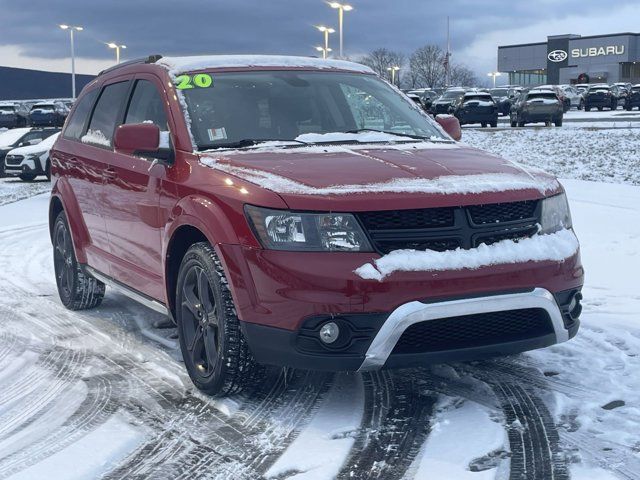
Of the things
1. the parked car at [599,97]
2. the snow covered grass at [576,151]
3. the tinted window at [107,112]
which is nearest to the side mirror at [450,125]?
the tinted window at [107,112]

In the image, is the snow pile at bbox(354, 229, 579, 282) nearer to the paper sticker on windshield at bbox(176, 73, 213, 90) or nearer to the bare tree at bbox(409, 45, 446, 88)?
the paper sticker on windshield at bbox(176, 73, 213, 90)

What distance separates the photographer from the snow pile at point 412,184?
410 cm

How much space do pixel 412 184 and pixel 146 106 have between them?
89.8 inches

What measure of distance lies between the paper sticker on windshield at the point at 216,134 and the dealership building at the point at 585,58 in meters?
96.2

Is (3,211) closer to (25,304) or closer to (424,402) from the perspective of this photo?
(25,304)

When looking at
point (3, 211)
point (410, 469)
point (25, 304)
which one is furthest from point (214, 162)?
point (3, 211)

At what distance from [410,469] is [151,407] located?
1522 mm

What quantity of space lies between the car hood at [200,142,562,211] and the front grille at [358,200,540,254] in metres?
0.05

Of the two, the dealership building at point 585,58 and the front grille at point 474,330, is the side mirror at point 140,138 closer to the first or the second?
the front grille at point 474,330

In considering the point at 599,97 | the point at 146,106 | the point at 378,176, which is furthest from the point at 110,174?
the point at 599,97

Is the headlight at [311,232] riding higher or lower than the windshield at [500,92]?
lower

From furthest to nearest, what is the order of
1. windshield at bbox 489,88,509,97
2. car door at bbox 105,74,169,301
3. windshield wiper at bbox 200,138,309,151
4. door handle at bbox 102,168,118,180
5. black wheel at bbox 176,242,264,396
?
windshield at bbox 489,88,509,97, door handle at bbox 102,168,118,180, car door at bbox 105,74,169,301, windshield wiper at bbox 200,138,309,151, black wheel at bbox 176,242,264,396

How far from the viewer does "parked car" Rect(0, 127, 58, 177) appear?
24.4 metres

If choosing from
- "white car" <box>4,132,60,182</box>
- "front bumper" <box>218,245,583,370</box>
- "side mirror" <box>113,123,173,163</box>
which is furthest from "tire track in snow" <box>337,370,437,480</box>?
"white car" <box>4,132,60,182</box>
